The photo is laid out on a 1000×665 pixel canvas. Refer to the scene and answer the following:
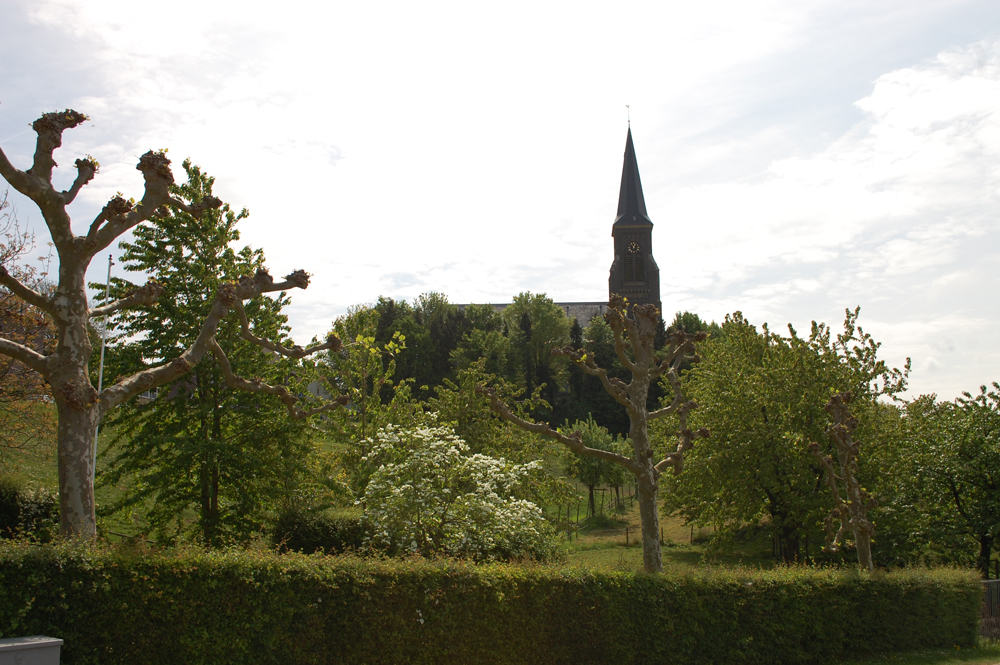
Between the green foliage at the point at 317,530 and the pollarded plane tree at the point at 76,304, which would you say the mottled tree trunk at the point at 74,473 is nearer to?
the pollarded plane tree at the point at 76,304

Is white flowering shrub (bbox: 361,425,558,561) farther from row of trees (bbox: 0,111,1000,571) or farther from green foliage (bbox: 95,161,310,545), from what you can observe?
green foliage (bbox: 95,161,310,545)

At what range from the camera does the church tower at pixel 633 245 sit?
92.1 metres

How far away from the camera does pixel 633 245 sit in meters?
96.9

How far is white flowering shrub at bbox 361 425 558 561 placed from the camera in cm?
1446

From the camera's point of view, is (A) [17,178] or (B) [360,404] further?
(B) [360,404]

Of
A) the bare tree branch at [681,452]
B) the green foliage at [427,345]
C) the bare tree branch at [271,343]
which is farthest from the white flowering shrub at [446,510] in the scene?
the green foliage at [427,345]

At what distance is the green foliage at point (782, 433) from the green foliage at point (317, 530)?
14.1m

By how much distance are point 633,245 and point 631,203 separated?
243 inches

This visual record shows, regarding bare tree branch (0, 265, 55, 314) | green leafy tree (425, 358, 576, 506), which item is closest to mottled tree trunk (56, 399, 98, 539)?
bare tree branch (0, 265, 55, 314)

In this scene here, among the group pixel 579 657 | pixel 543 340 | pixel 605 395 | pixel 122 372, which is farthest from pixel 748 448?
pixel 543 340

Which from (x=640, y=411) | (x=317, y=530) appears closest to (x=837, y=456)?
(x=640, y=411)

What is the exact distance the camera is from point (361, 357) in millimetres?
23391

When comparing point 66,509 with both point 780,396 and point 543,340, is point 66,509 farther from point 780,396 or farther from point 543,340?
point 543,340

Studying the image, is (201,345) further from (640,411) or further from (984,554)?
(984,554)
